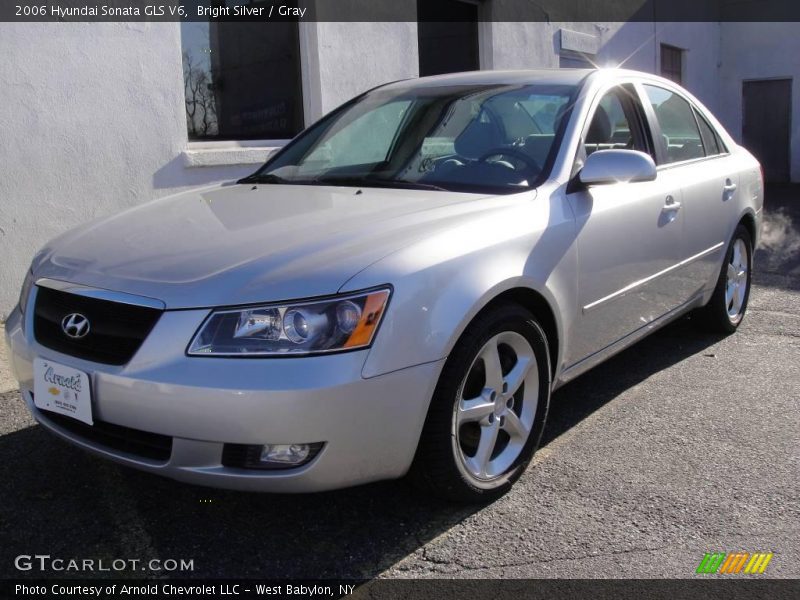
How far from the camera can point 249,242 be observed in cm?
291

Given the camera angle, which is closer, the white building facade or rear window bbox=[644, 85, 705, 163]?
rear window bbox=[644, 85, 705, 163]

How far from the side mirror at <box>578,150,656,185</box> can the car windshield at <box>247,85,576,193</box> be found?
6.7 inches

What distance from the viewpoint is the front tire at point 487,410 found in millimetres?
2875

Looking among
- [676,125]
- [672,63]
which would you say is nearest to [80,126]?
[676,125]

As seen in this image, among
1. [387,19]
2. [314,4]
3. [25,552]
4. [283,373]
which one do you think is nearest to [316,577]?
[283,373]

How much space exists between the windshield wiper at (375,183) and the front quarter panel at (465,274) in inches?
15.7

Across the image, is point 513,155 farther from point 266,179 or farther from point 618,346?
point 266,179

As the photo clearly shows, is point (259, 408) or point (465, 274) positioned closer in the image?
point (259, 408)

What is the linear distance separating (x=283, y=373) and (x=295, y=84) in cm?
593

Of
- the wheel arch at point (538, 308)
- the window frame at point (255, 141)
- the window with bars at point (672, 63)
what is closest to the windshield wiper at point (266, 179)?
the wheel arch at point (538, 308)

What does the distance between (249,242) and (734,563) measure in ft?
6.21

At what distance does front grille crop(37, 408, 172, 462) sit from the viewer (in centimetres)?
267

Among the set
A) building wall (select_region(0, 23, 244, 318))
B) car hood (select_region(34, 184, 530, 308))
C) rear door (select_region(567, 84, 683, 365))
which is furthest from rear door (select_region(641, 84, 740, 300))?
building wall (select_region(0, 23, 244, 318))

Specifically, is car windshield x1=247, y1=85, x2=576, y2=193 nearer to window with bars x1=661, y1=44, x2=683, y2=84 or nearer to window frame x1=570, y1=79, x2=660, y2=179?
window frame x1=570, y1=79, x2=660, y2=179
